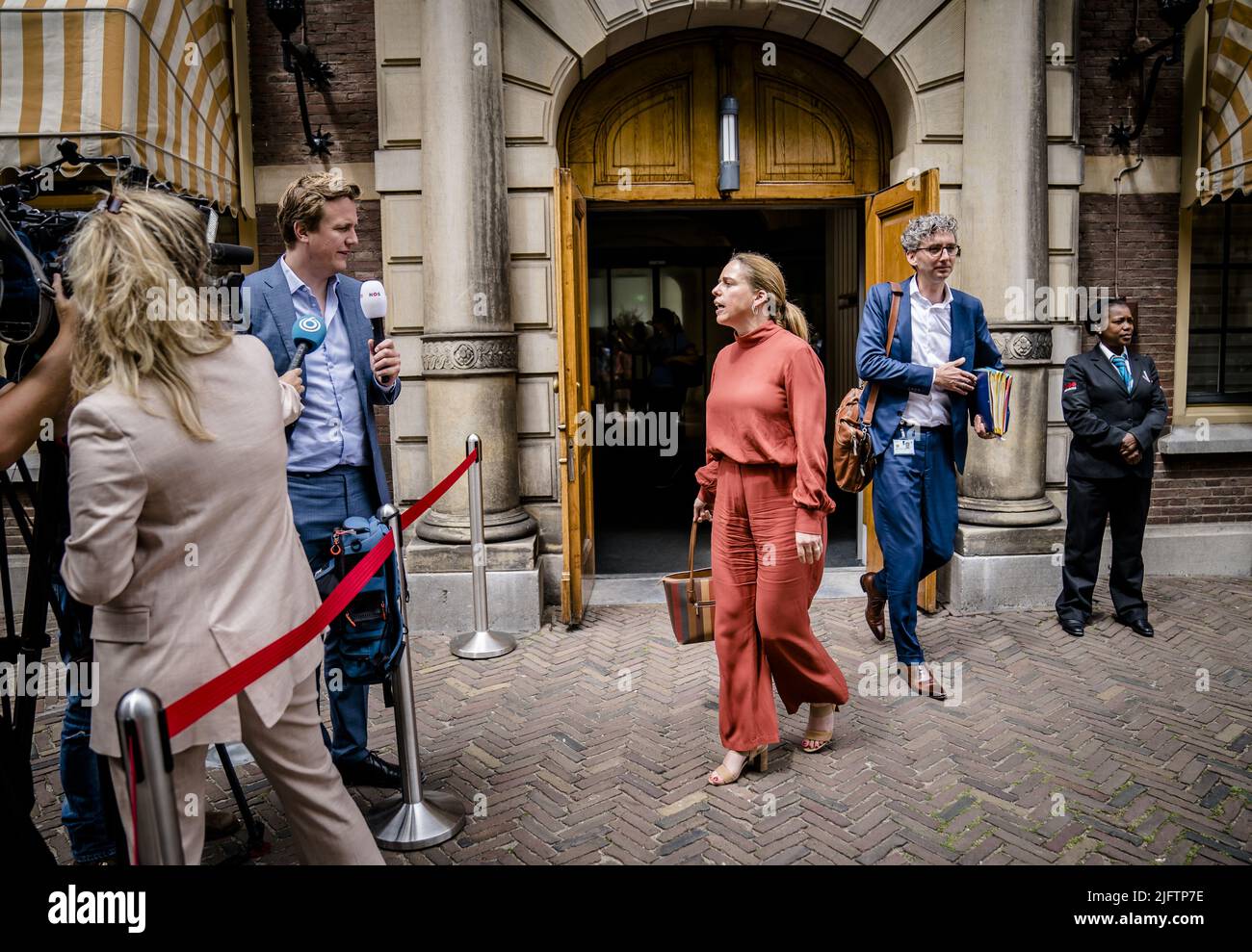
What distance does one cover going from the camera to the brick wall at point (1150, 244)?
6.79m

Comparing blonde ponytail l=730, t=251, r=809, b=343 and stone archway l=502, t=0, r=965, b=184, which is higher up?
stone archway l=502, t=0, r=965, b=184

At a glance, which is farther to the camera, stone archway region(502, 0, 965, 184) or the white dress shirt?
stone archway region(502, 0, 965, 184)

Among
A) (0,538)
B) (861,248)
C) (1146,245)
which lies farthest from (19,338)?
(1146,245)

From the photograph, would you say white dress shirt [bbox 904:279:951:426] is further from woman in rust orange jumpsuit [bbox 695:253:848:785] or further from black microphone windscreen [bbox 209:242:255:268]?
black microphone windscreen [bbox 209:242:255:268]

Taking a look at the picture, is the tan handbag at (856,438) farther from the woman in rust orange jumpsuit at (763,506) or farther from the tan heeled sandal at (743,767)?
the tan heeled sandal at (743,767)

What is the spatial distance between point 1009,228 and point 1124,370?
125 cm

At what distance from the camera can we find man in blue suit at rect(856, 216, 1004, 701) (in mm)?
4738

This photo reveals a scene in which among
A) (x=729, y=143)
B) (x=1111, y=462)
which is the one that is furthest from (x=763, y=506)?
(x=729, y=143)

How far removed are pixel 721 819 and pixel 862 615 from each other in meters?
2.99

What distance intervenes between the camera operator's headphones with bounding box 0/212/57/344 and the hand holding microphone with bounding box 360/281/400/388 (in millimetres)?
1185

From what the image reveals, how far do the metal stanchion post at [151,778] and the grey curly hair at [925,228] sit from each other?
4.14m

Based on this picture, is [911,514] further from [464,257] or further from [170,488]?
[170,488]

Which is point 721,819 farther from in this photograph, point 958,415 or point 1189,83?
point 1189,83

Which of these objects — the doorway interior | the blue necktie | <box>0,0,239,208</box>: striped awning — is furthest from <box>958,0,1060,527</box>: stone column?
<box>0,0,239,208</box>: striped awning
